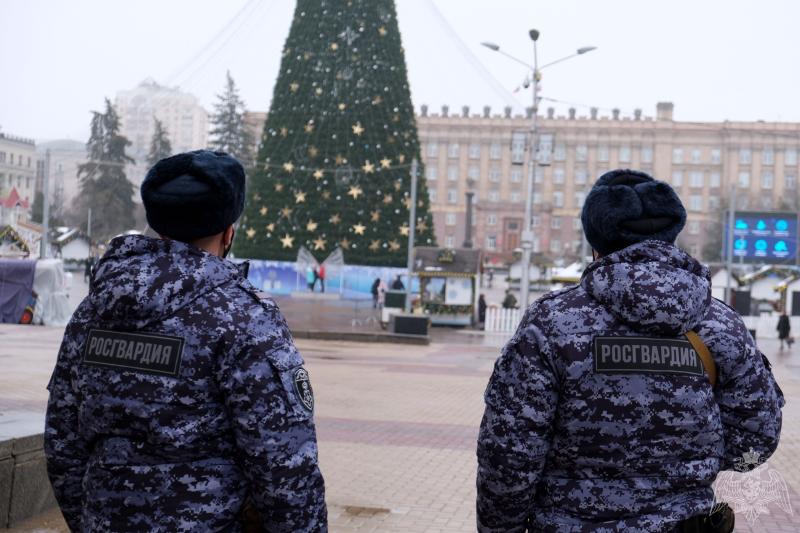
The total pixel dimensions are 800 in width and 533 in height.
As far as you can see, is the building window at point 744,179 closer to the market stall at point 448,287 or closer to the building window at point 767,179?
the building window at point 767,179

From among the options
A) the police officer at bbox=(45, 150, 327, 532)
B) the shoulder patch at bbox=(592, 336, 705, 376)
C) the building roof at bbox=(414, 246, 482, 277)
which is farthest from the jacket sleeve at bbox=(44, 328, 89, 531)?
the building roof at bbox=(414, 246, 482, 277)

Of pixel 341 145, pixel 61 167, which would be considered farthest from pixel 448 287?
pixel 61 167

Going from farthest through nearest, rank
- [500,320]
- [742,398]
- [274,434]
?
1. [500,320]
2. [742,398]
3. [274,434]

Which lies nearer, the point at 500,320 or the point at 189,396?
the point at 189,396

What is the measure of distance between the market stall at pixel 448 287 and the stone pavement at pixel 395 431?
456 inches

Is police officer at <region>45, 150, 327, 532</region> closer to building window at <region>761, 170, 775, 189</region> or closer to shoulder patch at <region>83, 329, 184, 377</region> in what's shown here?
shoulder patch at <region>83, 329, 184, 377</region>

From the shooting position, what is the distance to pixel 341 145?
39.5m

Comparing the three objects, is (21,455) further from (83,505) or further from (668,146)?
(668,146)

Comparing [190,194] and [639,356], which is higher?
[190,194]

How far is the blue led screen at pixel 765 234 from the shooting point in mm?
37844

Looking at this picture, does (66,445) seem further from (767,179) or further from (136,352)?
(767,179)

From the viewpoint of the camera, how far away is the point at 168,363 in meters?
2.70

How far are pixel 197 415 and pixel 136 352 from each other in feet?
0.80

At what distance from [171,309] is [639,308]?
130 cm
